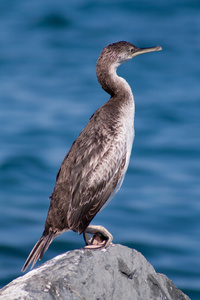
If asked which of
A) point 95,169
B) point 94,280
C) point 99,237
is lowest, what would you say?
point 94,280

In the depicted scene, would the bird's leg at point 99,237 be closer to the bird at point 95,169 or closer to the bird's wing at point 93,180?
the bird at point 95,169

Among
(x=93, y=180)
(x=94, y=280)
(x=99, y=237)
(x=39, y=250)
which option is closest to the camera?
(x=94, y=280)

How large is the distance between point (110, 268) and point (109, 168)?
154 cm

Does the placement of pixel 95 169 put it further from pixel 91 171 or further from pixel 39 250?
pixel 39 250

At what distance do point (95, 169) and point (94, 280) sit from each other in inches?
69.0

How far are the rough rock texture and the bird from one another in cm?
52

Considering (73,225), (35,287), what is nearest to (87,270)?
(35,287)

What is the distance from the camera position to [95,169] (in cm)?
790

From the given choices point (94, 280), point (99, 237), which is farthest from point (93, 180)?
point (94, 280)

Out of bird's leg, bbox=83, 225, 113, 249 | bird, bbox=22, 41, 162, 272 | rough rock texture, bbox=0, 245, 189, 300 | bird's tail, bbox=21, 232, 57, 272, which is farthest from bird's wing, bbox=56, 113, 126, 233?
rough rock texture, bbox=0, 245, 189, 300

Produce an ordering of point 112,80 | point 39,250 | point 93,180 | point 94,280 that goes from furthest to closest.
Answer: point 112,80 < point 93,180 < point 39,250 < point 94,280

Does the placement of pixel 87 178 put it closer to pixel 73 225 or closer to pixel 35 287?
pixel 73 225

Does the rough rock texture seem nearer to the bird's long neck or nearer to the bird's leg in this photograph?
the bird's leg

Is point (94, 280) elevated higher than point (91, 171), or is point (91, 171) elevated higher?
point (91, 171)
